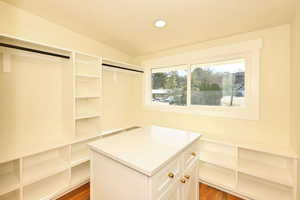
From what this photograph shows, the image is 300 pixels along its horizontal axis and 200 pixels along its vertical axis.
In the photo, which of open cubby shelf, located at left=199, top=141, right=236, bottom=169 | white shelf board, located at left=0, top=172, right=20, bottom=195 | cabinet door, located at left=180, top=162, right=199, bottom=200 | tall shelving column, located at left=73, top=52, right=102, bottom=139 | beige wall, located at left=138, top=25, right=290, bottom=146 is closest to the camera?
cabinet door, located at left=180, top=162, right=199, bottom=200

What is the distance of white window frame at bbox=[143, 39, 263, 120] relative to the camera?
1.82m

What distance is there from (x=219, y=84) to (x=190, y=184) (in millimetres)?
1524

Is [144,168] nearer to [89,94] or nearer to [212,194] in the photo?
[212,194]

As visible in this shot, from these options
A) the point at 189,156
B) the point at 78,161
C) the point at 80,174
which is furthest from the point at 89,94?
the point at 189,156

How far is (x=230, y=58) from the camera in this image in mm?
2057

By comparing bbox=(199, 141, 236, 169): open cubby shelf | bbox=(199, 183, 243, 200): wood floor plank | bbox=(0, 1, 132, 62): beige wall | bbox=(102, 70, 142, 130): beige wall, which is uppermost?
bbox=(0, 1, 132, 62): beige wall

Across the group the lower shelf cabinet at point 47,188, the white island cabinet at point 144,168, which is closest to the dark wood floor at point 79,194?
the lower shelf cabinet at point 47,188

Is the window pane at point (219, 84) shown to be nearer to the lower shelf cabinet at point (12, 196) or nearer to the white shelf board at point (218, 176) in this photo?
the white shelf board at point (218, 176)

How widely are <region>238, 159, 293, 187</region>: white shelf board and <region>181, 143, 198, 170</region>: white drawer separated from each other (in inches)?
33.3

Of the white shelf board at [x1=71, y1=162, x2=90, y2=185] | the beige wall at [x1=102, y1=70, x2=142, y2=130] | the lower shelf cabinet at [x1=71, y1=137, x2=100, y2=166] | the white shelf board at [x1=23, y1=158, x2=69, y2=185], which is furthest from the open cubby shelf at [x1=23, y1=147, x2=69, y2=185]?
the beige wall at [x1=102, y1=70, x2=142, y2=130]

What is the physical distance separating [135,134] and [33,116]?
1345 mm

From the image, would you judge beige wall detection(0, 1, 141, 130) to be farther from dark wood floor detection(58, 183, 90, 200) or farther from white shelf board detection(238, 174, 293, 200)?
white shelf board detection(238, 174, 293, 200)

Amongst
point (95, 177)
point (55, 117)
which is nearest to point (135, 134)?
point (95, 177)

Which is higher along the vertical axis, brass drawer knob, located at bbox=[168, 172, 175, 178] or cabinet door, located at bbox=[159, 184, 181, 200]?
brass drawer knob, located at bbox=[168, 172, 175, 178]
